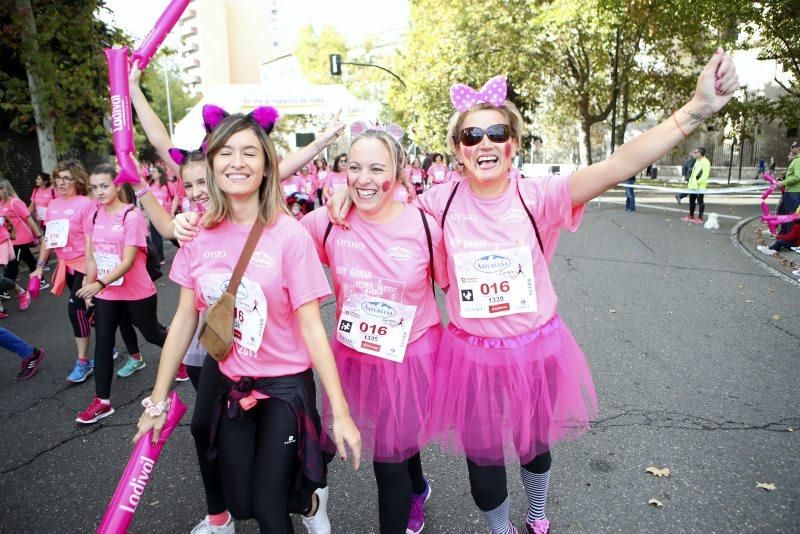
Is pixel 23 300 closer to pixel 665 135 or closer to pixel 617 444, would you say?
pixel 617 444

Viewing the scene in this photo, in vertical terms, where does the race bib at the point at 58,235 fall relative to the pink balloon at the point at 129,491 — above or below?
above

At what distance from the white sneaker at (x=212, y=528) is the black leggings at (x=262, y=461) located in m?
0.57

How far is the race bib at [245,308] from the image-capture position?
213 centimetres

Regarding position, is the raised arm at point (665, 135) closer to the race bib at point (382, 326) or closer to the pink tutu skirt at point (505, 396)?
the pink tutu skirt at point (505, 396)

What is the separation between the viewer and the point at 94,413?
4047 mm

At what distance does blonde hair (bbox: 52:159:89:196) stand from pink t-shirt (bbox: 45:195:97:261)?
86 millimetres

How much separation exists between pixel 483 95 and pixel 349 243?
2.95 feet

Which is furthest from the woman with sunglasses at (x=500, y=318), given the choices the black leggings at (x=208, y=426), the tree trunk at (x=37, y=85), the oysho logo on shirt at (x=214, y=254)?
the tree trunk at (x=37, y=85)

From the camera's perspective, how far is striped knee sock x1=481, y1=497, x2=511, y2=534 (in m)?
2.47

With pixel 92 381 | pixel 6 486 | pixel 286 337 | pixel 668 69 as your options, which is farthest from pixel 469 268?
pixel 668 69

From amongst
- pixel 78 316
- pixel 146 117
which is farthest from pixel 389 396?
pixel 78 316

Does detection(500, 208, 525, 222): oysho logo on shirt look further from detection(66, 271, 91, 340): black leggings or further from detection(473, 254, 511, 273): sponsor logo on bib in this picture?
detection(66, 271, 91, 340): black leggings

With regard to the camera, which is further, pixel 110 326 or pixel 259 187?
pixel 110 326

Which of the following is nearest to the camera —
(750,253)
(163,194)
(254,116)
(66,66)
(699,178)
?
(254,116)
